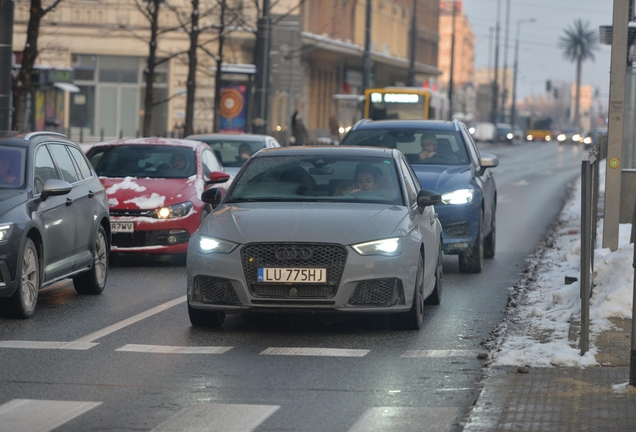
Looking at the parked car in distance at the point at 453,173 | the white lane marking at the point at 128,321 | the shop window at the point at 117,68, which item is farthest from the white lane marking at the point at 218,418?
the shop window at the point at 117,68

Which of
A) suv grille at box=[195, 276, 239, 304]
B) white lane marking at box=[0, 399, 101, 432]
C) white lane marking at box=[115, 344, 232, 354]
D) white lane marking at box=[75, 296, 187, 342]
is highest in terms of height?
suv grille at box=[195, 276, 239, 304]

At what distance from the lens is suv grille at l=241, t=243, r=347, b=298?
916cm

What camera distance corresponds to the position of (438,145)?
15.2 m


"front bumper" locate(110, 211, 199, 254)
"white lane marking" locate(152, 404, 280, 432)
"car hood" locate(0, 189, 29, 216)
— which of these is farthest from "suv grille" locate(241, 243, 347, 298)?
"front bumper" locate(110, 211, 199, 254)

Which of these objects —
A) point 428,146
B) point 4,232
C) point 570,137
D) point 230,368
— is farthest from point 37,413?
point 570,137

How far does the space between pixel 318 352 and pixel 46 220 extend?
10.1 ft

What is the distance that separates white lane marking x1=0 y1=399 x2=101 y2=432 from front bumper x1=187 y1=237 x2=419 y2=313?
247 centimetres

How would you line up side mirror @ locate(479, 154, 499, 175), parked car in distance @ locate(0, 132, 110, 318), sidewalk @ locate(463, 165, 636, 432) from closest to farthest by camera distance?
1. sidewalk @ locate(463, 165, 636, 432)
2. parked car in distance @ locate(0, 132, 110, 318)
3. side mirror @ locate(479, 154, 499, 175)

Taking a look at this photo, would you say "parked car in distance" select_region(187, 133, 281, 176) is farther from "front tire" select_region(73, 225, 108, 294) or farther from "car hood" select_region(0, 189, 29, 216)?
"car hood" select_region(0, 189, 29, 216)

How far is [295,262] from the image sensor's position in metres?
9.16

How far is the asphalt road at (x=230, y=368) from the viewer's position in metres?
6.60

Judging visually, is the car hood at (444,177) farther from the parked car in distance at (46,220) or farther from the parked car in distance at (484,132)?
the parked car in distance at (484,132)

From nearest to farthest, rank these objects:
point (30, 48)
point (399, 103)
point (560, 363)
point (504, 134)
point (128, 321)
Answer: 1. point (560, 363)
2. point (128, 321)
3. point (30, 48)
4. point (399, 103)
5. point (504, 134)

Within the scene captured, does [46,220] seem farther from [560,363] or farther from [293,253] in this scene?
[560,363]
